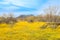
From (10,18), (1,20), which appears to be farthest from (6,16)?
(1,20)

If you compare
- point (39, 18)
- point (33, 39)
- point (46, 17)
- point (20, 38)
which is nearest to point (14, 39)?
point (20, 38)

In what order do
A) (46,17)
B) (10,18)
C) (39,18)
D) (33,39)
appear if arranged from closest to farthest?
(33,39)
(10,18)
(46,17)
(39,18)

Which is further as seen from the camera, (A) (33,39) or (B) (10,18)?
(B) (10,18)

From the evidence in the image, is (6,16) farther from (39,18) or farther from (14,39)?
(14,39)

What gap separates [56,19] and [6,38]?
14862 millimetres

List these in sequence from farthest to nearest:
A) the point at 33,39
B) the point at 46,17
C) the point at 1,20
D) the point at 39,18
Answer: the point at 39,18 → the point at 46,17 → the point at 1,20 → the point at 33,39

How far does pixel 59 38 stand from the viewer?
13.1m

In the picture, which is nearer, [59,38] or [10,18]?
[59,38]

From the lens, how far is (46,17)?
3011 cm

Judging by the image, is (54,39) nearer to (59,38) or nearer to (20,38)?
(59,38)

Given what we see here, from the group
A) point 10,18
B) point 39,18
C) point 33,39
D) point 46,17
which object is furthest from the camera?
point 39,18

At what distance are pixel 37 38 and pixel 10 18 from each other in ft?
49.6

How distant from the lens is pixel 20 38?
12875mm

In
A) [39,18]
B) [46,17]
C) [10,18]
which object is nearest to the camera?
[10,18]
